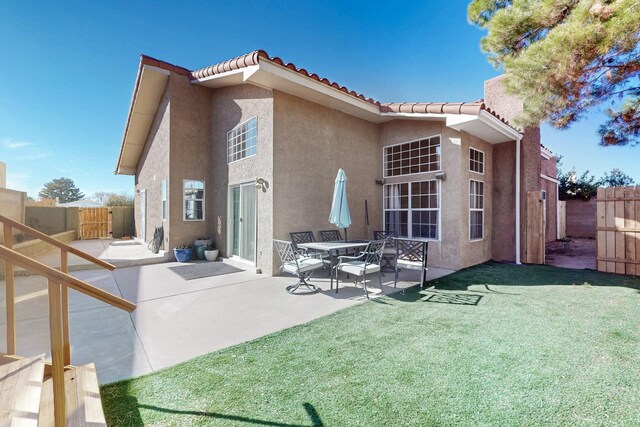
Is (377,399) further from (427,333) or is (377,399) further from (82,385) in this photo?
(82,385)

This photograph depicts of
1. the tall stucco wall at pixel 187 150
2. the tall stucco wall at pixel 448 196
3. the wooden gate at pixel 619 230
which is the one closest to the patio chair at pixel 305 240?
the tall stucco wall at pixel 448 196

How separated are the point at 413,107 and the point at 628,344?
6976 mm

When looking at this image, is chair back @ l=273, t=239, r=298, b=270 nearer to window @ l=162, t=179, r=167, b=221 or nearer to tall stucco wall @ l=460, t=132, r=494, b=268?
tall stucco wall @ l=460, t=132, r=494, b=268

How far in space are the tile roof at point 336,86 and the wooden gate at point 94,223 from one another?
489 inches

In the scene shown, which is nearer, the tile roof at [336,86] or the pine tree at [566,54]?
the pine tree at [566,54]

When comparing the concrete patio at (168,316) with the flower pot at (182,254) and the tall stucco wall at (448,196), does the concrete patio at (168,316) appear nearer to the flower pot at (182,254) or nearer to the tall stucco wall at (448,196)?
the tall stucco wall at (448,196)

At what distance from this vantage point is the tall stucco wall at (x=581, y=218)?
1650cm

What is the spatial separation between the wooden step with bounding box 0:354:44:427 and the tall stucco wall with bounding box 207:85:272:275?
540 cm

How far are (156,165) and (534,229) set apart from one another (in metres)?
15.1

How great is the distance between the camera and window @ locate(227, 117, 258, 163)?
866cm

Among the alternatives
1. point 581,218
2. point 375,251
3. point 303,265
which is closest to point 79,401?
point 303,265

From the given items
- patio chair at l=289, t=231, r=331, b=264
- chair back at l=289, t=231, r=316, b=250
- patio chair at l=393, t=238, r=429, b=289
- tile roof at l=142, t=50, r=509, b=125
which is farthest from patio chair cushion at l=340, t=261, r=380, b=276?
tile roof at l=142, t=50, r=509, b=125

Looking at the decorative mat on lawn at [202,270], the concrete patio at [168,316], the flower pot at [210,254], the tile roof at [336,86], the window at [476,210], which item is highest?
the tile roof at [336,86]

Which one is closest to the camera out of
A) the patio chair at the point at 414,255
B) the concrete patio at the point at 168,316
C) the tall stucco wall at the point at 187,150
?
the concrete patio at the point at 168,316
